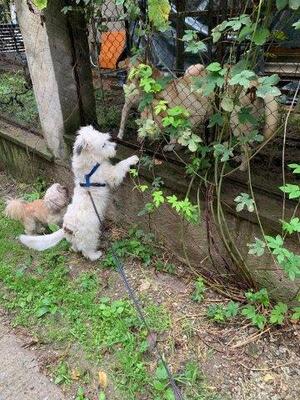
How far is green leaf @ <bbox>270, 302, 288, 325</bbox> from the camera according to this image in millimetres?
2613

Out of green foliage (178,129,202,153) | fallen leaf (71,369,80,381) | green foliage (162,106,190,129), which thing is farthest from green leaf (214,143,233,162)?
fallen leaf (71,369,80,381)

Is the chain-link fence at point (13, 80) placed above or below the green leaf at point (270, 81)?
below

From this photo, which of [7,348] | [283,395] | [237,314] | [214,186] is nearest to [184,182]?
[214,186]

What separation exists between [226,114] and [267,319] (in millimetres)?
1523

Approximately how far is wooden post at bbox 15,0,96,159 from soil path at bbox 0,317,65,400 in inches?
80.3

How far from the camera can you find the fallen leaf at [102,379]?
94.6 inches

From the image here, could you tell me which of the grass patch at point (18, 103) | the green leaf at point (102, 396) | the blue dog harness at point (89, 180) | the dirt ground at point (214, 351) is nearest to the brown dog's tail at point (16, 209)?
the blue dog harness at point (89, 180)

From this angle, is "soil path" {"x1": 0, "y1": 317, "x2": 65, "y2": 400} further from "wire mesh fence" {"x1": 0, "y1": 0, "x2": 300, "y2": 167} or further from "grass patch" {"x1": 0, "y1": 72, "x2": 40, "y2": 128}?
"grass patch" {"x1": 0, "y1": 72, "x2": 40, "y2": 128}

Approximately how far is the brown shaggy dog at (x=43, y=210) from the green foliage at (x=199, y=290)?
1.53 meters

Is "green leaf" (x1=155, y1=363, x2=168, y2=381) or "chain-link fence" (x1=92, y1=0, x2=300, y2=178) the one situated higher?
"chain-link fence" (x1=92, y1=0, x2=300, y2=178)

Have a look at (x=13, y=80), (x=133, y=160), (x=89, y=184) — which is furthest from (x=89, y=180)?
(x=13, y=80)

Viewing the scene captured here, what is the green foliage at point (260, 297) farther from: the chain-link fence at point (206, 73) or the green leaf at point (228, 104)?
the green leaf at point (228, 104)

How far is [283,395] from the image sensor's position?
7.54 ft

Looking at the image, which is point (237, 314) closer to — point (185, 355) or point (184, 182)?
point (185, 355)
